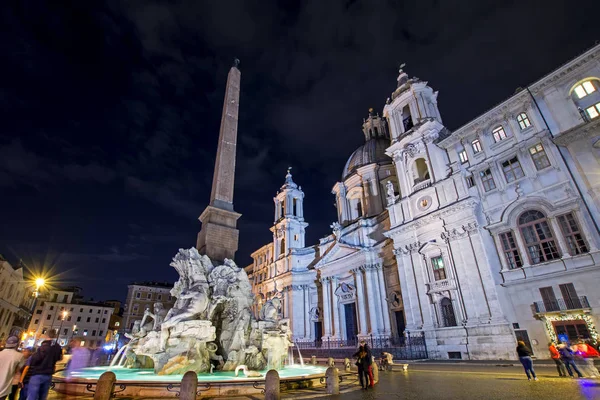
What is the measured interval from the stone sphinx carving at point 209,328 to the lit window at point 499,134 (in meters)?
20.2

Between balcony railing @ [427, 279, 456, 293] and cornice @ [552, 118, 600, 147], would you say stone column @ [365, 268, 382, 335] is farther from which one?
cornice @ [552, 118, 600, 147]

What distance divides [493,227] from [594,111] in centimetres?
879

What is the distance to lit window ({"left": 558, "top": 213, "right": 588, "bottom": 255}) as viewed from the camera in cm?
1659

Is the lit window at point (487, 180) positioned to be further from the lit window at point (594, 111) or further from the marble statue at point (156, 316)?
the marble statue at point (156, 316)

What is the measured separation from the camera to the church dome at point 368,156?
39013mm

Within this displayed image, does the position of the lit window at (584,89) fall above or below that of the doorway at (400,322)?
above

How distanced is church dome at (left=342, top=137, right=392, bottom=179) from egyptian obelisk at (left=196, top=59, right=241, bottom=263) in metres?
24.6

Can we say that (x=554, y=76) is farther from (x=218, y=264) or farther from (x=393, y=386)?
(x=218, y=264)

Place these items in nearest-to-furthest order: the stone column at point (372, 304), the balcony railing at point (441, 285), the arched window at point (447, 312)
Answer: the arched window at point (447, 312)
the balcony railing at point (441, 285)
the stone column at point (372, 304)

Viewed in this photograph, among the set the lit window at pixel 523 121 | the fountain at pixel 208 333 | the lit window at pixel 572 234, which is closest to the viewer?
the fountain at pixel 208 333

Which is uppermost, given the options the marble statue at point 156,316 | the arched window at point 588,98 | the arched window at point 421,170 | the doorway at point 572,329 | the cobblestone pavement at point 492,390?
the arched window at point 421,170

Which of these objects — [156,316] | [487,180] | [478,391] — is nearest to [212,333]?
[156,316]

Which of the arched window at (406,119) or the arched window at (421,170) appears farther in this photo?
the arched window at (406,119)

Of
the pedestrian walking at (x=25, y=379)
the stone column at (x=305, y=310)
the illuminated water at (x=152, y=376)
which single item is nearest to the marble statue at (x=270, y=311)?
→ the illuminated water at (x=152, y=376)
